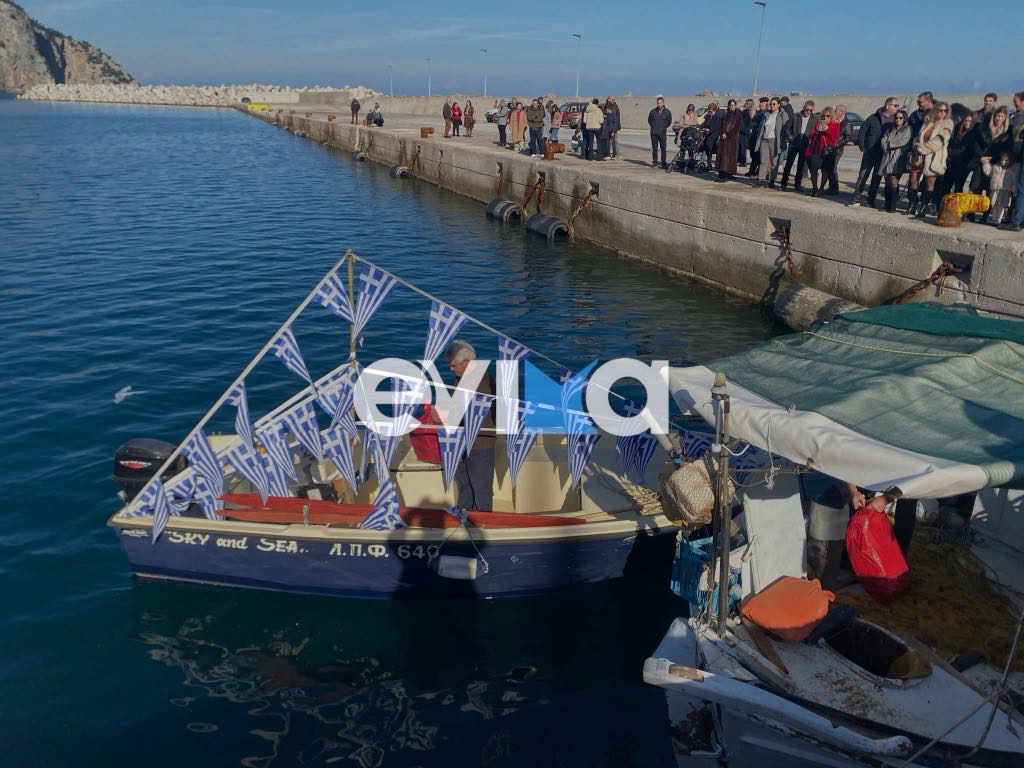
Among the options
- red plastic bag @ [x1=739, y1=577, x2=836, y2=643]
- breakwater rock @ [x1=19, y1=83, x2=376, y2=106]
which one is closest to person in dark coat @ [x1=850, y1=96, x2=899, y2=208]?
red plastic bag @ [x1=739, y1=577, x2=836, y2=643]

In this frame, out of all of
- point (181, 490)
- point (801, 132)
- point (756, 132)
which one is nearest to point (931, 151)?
point (801, 132)

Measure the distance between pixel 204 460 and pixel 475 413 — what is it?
117 inches

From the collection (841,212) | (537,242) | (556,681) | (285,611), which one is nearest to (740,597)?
(556,681)

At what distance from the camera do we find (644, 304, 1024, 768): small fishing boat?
5750 millimetres

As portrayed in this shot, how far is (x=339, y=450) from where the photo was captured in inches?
352

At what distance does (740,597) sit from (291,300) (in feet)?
56.8

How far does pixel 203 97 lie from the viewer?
559ft

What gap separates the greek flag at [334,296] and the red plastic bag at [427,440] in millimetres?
1376

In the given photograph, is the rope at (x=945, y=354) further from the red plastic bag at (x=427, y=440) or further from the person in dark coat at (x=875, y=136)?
the person in dark coat at (x=875, y=136)

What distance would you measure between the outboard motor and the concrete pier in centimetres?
1038

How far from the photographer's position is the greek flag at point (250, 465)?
28.8 ft

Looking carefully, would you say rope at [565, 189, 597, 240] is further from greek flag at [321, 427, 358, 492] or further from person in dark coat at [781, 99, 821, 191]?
greek flag at [321, 427, 358, 492]

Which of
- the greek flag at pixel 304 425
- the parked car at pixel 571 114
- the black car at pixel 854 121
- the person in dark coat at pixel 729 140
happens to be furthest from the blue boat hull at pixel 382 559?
the parked car at pixel 571 114

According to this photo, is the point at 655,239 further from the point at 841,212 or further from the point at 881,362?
the point at 881,362
